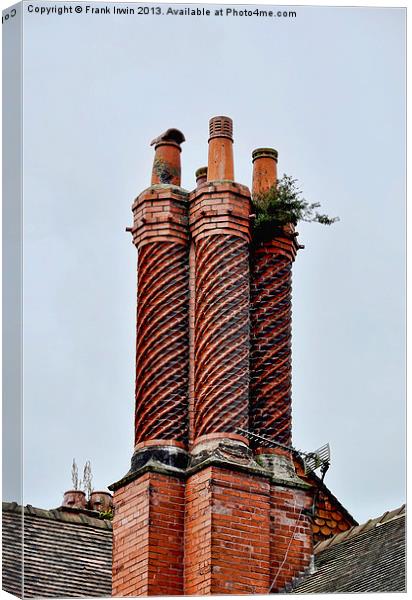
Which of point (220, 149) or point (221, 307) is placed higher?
point (220, 149)

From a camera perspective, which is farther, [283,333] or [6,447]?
[283,333]

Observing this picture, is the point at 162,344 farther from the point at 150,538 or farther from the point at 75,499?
the point at 75,499

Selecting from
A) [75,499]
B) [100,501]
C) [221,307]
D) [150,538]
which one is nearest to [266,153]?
[221,307]

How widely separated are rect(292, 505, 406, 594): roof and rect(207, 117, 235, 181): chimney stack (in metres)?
3.55

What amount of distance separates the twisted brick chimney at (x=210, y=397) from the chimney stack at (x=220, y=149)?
1 centimetres

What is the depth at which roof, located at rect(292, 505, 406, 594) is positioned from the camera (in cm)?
2286

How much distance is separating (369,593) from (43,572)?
3526 millimetres

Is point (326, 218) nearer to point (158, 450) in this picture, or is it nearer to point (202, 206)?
point (202, 206)

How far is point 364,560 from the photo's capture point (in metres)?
23.5

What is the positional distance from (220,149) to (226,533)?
3.72 metres

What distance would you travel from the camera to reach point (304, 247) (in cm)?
2494

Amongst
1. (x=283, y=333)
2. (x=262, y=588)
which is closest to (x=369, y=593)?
(x=262, y=588)

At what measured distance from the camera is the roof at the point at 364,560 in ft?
75.0

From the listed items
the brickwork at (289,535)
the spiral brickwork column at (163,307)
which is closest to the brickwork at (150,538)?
the spiral brickwork column at (163,307)
